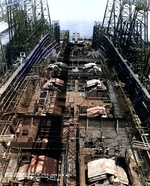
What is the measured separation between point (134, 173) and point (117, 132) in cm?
381

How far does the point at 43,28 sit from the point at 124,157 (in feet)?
123

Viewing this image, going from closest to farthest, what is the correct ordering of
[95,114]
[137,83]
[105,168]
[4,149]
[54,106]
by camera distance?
[105,168]
[4,149]
[95,114]
[54,106]
[137,83]

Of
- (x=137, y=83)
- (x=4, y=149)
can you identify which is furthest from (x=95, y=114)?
(x=4, y=149)

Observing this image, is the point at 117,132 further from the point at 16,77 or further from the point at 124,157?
the point at 16,77

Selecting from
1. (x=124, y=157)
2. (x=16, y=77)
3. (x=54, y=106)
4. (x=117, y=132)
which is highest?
(x=16, y=77)

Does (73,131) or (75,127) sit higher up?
(75,127)

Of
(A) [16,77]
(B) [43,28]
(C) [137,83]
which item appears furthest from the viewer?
(B) [43,28]

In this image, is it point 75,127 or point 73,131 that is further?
point 75,127

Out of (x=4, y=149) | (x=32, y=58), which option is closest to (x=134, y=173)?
(x=4, y=149)

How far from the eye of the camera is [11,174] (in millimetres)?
12617

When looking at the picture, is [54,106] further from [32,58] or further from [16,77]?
[32,58]

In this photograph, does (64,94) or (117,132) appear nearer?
(117,132)

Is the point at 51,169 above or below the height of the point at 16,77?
below

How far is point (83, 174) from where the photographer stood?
12.0 metres
